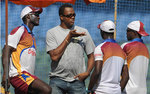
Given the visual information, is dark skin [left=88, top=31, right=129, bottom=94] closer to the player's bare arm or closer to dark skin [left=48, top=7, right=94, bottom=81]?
the player's bare arm

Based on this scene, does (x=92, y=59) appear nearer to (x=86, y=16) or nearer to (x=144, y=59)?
(x=144, y=59)

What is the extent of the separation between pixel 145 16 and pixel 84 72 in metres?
4.21

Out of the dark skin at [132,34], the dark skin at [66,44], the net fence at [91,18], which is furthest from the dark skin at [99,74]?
the net fence at [91,18]

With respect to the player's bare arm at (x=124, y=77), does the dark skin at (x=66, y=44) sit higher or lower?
higher

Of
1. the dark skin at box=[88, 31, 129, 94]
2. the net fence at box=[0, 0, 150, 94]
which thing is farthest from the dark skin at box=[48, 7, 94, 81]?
the net fence at box=[0, 0, 150, 94]

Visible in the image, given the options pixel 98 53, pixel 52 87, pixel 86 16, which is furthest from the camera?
pixel 86 16

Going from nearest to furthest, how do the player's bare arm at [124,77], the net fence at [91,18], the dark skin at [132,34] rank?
the player's bare arm at [124,77], the dark skin at [132,34], the net fence at [91,18]

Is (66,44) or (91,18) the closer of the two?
(66,44)

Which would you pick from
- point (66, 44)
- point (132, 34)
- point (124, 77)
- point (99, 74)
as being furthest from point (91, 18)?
point (99, 74)

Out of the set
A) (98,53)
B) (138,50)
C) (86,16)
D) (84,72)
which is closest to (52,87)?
(84,72)

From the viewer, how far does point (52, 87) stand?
6160mm

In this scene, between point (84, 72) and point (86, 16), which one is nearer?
point (84, 72)

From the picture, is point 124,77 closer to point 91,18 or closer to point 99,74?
point 99,74

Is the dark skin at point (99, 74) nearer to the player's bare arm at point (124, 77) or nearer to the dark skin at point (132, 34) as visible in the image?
the player's bare arm at point (124, 77)
